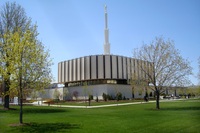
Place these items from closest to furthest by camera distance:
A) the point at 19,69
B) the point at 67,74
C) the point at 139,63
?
the point at 19,69, the point at 139,63, the point at 67,74

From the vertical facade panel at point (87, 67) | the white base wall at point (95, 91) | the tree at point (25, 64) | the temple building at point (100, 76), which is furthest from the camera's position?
the vertical facade panel at point (87, 67)

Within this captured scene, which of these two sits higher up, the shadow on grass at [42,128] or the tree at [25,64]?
the tree at [25,64]

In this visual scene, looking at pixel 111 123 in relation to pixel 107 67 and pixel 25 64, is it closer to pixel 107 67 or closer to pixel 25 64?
pixel 25 64

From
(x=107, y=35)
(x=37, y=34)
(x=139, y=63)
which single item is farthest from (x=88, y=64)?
(x=37, y=34)

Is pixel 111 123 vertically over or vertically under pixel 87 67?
under

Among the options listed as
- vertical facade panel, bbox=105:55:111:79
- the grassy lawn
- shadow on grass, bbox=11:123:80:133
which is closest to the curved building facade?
vertical facade panel, bbox=105:55:111:79

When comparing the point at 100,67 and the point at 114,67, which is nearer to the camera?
the point at 100,67

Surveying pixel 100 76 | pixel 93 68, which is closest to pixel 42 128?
pixel 100 76

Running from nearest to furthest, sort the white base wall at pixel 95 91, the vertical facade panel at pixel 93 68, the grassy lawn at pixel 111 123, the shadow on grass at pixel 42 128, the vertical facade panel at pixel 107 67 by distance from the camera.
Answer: the grassy lawn at pixel 111 123, the shadow on grass at pixel 42 128, the white base wall at pixel 95 91, the vertical facade panel at pixel 107 67, the vertical facade panel at pixel 93 68

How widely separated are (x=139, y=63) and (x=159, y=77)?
14.2 ft

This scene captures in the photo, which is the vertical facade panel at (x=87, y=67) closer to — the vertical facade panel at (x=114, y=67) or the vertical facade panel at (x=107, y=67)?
the vertical facade panel at (x=107, y=67)

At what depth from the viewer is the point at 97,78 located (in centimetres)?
8750

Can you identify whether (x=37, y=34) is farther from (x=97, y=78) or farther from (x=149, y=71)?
(x=97, y=78)

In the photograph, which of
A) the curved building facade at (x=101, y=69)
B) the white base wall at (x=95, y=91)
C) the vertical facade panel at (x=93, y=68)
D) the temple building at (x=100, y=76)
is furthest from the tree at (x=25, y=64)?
the vertical facade panel at (x=93, y=68)
